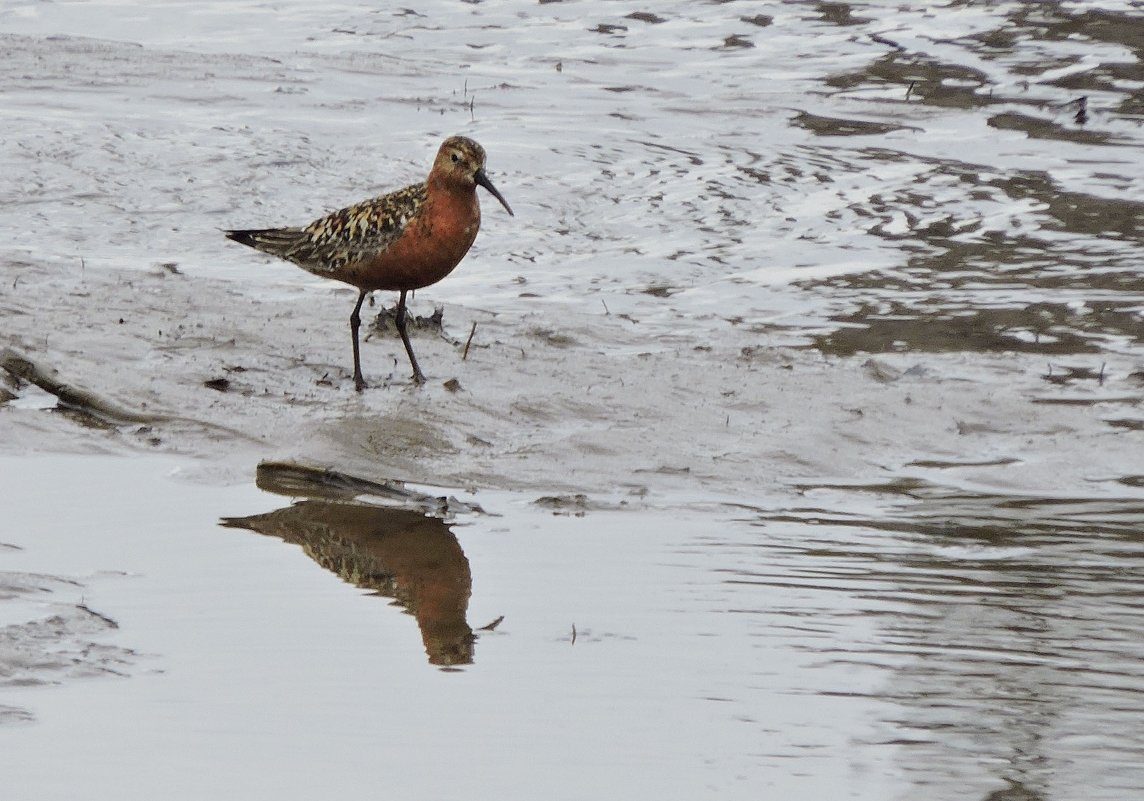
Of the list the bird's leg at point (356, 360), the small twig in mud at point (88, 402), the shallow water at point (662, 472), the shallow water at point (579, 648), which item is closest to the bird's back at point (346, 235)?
the bird's leg at point (356, 360)

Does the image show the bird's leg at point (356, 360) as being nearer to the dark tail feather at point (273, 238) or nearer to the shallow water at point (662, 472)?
the shallow water at point (662, 472)

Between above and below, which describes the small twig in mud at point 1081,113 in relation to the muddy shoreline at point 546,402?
above

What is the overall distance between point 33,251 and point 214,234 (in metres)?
1.18

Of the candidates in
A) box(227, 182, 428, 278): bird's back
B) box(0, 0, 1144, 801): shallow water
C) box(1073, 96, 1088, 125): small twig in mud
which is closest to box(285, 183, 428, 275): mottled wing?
box(227, 182, 428, 278): bird's back

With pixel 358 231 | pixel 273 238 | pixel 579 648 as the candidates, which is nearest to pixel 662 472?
pixel 579 648

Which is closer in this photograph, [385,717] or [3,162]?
[385,717]

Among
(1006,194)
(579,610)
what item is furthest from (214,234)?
(579,610)

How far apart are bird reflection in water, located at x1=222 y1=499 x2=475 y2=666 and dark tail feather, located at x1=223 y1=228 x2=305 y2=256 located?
2.83 meters

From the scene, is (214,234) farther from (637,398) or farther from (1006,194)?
(1006,194)

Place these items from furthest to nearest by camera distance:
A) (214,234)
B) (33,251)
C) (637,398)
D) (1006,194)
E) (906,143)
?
(906,143) → (1006,194) → (214,234) → (33,251) → (637,398)

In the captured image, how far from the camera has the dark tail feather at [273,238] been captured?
8977 mm

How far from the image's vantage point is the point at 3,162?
39.4 feet

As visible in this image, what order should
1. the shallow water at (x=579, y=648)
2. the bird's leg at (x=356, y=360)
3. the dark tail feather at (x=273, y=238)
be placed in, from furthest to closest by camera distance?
the dark tail feather at (x=273, y=238), the bird's leg at (x=356, y=360), the shallow water at (x=579, y=648)

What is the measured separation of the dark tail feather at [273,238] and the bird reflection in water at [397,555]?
283cm
